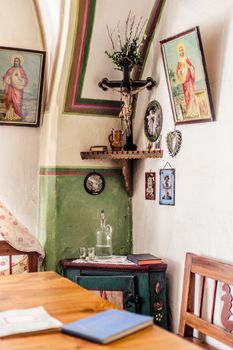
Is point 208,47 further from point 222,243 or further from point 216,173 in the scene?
point 222,243

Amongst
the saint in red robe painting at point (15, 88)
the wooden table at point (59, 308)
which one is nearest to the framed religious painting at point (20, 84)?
the saint in red robe painting at point (15, 88)

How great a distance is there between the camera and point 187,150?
3473 mm

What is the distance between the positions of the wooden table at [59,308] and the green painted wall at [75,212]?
1043 mm

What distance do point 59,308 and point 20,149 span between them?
2.19 meters

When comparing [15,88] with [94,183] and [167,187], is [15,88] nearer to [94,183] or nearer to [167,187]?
[94,183]

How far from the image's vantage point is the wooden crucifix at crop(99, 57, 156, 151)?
12.6 ft

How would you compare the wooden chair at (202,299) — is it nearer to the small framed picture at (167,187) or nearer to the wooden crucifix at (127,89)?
the small framed picture at (167,187)

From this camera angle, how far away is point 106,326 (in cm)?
186

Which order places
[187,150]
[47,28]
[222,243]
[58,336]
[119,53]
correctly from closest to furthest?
[58,336] < [222,243] < [187,150] < [119,53] < [47,28]

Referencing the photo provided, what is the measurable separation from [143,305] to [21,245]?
3.72ft

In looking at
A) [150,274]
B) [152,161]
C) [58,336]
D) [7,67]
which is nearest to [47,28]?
[7,67]

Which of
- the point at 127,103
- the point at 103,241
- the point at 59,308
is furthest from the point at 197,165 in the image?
the point at 59,308

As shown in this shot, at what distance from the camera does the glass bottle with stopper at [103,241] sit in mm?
3959

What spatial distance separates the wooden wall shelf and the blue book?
1.92m
